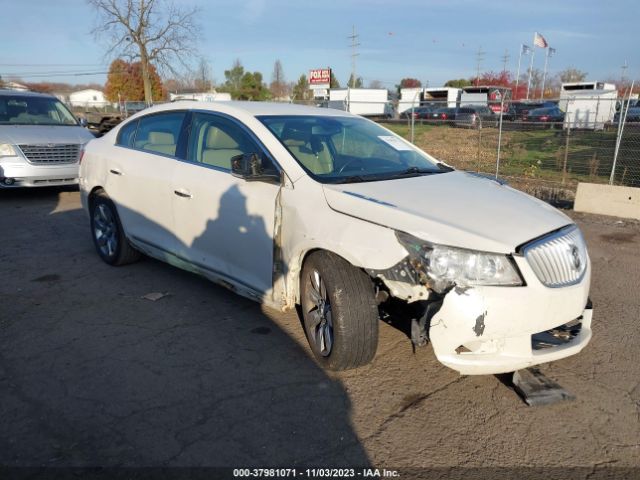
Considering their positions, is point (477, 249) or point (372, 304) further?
point (372, 304)

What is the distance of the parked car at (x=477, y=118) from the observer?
16.4 meters

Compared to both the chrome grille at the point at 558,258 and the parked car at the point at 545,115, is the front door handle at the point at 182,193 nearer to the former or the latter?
the chrome grille at the point at 558,258

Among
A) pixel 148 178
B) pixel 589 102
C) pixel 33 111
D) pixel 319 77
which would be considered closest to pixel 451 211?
pixel 148 178

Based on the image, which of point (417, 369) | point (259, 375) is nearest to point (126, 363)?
point (259, 375)

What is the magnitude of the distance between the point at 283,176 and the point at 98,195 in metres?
2.83

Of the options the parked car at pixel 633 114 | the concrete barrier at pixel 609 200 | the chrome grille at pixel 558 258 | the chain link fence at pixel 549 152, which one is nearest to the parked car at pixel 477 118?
the chain link fence at pixel 549 152

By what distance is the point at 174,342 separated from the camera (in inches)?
144

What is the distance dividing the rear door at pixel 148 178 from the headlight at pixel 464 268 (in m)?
2.49

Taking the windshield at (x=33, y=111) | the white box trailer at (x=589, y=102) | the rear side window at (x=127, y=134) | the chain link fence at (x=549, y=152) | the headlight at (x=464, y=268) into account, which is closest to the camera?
the headlight at (x=464, y=268)

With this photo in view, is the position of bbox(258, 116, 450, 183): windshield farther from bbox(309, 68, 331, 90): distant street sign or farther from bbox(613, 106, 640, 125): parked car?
bbox(309, 68, 331, 90): distant street sign

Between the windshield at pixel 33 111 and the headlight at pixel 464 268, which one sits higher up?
the windshield at pixel 33 111

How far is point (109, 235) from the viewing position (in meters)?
5.33

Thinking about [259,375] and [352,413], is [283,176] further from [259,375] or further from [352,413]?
[352,413]

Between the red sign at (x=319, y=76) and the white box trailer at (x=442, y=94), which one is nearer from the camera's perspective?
the red sign at (x=319, y=76)
